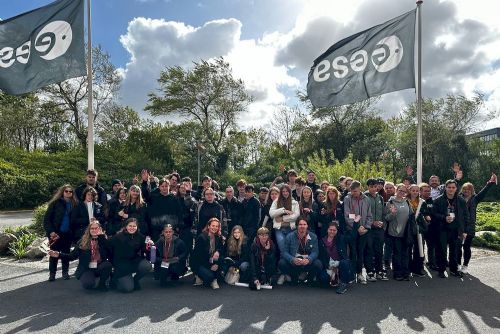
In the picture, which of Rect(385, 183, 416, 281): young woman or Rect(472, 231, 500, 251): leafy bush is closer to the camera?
Rect(385, 183, 416, 281): young woman

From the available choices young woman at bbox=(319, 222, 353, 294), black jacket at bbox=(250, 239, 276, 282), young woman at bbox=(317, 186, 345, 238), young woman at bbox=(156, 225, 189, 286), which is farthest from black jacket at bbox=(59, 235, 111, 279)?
young woman at bbox=(317, 186, 345, 238)

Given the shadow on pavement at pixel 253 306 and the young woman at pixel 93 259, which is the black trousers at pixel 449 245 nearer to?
the shadow on pavement at pixel 253 306

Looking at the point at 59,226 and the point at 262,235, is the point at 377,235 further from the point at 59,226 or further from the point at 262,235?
the point at 59,226

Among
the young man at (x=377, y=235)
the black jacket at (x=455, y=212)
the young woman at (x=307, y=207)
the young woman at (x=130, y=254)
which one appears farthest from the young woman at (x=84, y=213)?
the black jacket at (x=455, y=212)

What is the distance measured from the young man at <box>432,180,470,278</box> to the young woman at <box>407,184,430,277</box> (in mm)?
252

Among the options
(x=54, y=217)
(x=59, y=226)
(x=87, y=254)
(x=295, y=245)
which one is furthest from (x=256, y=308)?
(x=54, y=217)

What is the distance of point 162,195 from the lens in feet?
25.1

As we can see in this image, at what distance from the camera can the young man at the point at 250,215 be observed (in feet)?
25.5

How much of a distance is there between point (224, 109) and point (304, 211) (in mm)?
27345

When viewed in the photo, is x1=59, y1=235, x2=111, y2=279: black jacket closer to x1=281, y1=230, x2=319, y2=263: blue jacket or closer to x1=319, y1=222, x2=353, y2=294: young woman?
x1=281, y1=230, x2=319, y2=263: blue jacket

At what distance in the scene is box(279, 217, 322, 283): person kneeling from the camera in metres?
6.77

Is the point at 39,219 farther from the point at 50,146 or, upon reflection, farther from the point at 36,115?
the point at 50,146

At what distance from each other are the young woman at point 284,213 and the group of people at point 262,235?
0.02m

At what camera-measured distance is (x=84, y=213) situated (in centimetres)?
746
